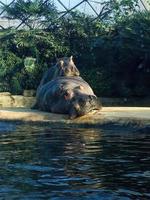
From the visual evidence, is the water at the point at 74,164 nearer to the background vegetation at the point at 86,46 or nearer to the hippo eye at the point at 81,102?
the hippo eye at the point at 81,102

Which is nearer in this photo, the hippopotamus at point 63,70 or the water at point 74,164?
the water at point 74,164

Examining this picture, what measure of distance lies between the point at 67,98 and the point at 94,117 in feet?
5.23

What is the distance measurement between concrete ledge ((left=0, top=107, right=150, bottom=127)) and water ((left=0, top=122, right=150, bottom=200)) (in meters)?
0.55

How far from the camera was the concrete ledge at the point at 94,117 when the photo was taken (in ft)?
45.4

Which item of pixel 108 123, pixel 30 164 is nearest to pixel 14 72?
pixel 108 123

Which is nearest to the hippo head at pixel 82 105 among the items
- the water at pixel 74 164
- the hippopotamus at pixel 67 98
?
the hippopotamus at pixel 67 98

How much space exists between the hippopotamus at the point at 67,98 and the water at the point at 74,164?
1.90 meters

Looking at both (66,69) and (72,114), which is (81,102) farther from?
(66,69)

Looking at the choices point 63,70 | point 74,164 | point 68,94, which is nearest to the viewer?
point 74,164

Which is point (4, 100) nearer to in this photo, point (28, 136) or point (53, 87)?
point (53, 87)

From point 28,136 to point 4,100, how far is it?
305 inches

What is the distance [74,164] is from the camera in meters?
9.02

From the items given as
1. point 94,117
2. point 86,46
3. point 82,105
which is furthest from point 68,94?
point 86,46

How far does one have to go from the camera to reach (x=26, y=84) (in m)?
22.8
